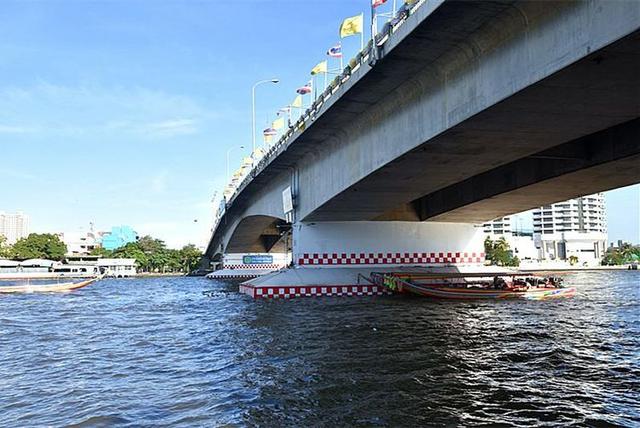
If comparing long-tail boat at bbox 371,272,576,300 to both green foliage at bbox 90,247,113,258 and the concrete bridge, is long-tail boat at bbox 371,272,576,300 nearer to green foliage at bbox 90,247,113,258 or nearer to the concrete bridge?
the concrete bridge

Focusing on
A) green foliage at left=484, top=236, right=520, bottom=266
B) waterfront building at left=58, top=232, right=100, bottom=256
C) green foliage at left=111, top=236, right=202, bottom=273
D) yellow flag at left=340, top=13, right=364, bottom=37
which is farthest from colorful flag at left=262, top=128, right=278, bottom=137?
waterfront building at left=58, top=232, right=100, bottom=256

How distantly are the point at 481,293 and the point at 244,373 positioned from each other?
16.3 metres

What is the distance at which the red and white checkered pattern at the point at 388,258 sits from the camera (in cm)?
2630

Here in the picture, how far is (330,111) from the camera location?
1747 cm

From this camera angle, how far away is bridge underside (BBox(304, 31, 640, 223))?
923 centimetres

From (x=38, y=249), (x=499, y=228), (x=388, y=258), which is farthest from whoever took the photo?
(x=499, y=228)

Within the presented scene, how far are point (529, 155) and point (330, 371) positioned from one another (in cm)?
966

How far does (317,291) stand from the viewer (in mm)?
25172

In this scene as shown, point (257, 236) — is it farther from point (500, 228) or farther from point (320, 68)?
point (500, 228)

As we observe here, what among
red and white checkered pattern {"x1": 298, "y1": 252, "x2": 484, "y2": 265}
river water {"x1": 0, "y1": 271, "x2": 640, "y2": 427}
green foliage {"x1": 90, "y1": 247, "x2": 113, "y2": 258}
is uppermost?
green foliage {"x1": 90, "y1": 247, "x2": 113, "y2": 258}

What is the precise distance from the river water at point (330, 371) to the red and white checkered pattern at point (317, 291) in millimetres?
7755

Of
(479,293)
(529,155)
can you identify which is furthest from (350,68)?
(479,293)

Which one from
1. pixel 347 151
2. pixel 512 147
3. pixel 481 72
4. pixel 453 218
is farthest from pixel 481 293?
pixel 481 72

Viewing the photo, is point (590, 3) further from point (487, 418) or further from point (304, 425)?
point (304, 425)
